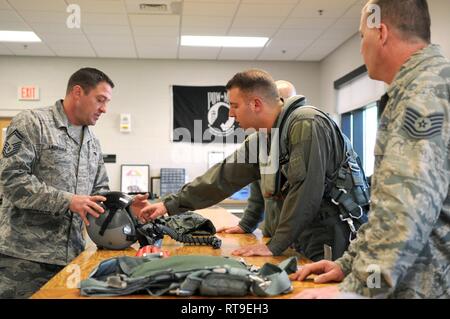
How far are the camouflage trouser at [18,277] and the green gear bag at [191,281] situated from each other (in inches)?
43.6

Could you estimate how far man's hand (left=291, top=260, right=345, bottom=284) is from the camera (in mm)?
1447

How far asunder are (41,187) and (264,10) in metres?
4.18

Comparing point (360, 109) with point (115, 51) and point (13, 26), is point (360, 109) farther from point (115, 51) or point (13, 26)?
point (13, 26)

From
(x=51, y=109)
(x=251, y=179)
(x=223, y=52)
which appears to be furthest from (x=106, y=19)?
(x=251, y=179)

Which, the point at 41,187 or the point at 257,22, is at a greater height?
the point at 257,22

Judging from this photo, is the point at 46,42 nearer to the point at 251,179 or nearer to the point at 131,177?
the point at 131,177

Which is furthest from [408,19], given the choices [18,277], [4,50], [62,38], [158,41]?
[4,50]

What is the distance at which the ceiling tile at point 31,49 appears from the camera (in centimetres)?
739

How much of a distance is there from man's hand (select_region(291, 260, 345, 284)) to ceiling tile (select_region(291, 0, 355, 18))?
4.46 metres

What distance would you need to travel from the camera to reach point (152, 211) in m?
2.45

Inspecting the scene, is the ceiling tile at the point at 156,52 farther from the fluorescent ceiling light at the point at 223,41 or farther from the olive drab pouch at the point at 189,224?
the olive drab pouch at the point at 189,224

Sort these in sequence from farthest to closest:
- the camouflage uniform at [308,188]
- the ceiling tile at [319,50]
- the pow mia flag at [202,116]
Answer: the pow mia flag at [202,116] < the ceiling tile at [319,50] < the camouflage uniform at [308,188]

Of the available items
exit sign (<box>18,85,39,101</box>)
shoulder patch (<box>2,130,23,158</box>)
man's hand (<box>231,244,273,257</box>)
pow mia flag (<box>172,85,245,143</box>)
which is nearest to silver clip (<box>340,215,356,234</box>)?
man's hand (<box>231,244,273,257</box>)

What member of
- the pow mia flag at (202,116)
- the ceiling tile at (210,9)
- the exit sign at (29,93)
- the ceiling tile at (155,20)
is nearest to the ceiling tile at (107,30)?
the ceiling tile at (155,20)
